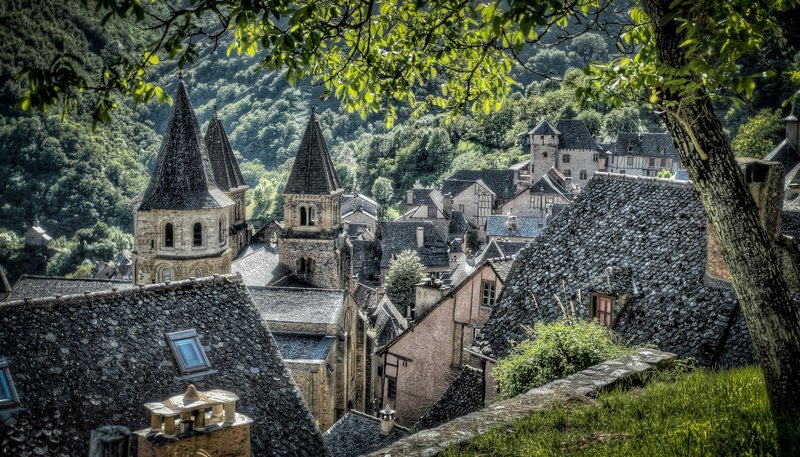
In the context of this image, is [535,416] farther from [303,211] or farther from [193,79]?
[193,79]

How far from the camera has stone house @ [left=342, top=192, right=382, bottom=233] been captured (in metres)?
78.9

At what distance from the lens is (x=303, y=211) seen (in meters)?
39.9

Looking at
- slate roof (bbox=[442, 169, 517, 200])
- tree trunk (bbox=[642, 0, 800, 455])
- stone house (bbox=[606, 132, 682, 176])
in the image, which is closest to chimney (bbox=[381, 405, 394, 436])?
tree trunk (bbox=[642, 0, 800, 455])

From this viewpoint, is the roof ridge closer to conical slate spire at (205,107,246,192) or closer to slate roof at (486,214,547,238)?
conical slate spire at (205,107,246,192)

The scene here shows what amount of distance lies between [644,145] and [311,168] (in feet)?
178

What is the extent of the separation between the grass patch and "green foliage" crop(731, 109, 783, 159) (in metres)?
51.4

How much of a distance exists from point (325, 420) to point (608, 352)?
67.8 feet

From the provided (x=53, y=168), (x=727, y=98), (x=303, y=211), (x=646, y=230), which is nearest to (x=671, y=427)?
(x=727, y=98)

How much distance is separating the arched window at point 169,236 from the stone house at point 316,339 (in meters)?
4.26

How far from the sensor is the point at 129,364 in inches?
480

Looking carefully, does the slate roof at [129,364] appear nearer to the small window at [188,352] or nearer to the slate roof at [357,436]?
the small window at [188,352]

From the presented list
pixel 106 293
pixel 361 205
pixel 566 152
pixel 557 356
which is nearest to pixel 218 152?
pixel 106 293

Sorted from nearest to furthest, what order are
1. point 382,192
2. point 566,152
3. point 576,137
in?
1. point 566,152
2. point 576,137
3. point 382,192

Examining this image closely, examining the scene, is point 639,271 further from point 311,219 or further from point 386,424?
point 311,219
